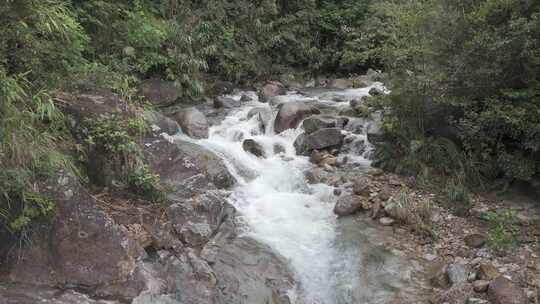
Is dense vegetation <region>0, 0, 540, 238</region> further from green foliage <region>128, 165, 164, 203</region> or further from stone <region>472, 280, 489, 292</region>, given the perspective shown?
stone <region>472, 280, 489, 292</region>

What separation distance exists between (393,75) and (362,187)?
2292 mm

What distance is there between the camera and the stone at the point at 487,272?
5.23 meters

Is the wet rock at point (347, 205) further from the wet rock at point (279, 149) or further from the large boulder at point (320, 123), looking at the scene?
the large boulder at point (320, 123)

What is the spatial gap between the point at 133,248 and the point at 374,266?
3065 mm

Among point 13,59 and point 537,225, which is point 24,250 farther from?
point 537,225

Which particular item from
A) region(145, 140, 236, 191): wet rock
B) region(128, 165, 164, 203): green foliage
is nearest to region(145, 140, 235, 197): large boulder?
region(145, 140, 236, 191): wet rock

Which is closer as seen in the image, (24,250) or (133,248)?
(24,250)

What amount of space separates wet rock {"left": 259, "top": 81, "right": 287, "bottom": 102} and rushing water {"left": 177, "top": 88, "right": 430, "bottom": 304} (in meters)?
2.55

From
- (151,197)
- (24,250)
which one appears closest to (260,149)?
(151,197)

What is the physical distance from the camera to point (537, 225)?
621 cm

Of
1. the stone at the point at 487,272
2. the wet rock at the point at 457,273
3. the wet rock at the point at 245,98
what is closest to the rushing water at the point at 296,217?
the wet rock at the point at 457,273

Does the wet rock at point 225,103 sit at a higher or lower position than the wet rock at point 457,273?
higher

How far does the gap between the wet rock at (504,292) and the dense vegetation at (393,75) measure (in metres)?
2.12

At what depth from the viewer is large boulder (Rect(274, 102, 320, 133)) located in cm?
1010
